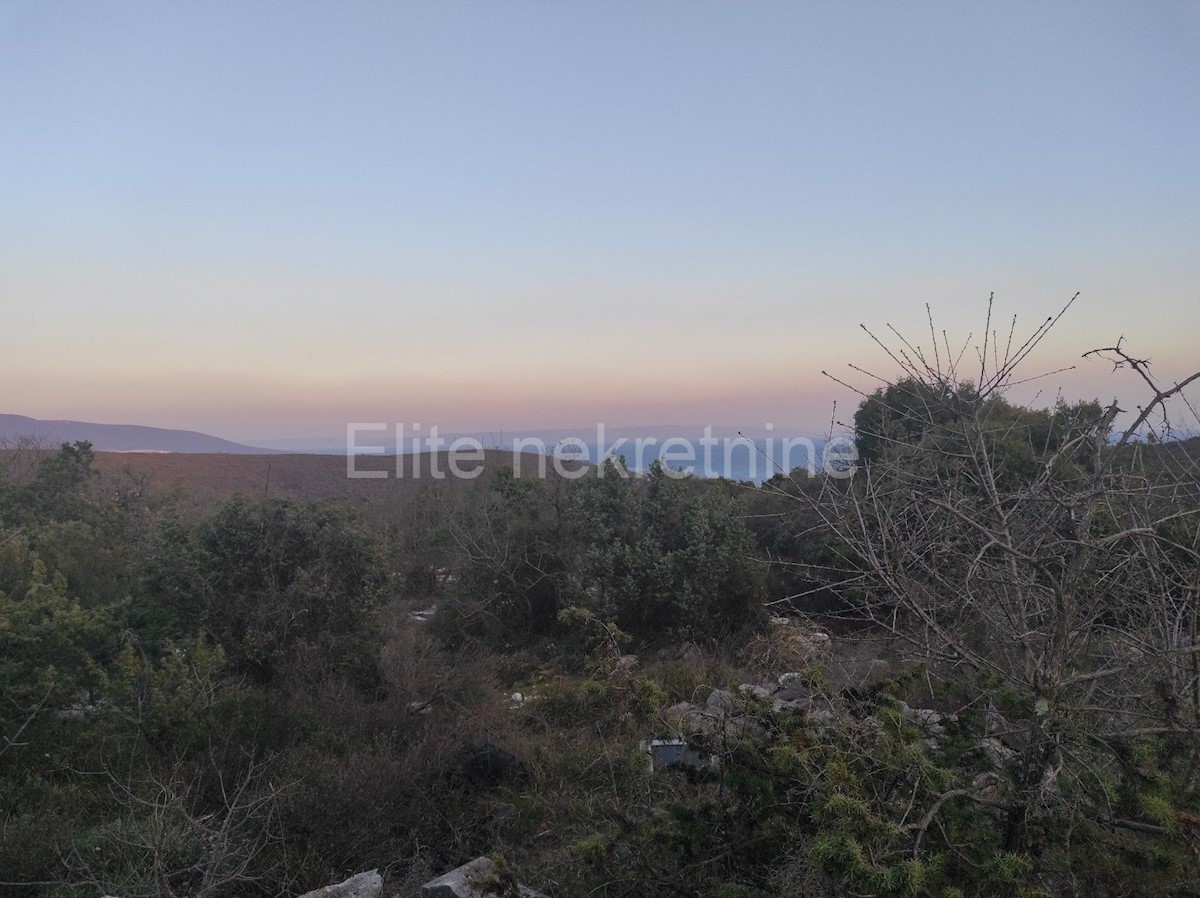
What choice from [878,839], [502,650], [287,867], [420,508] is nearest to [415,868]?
[287,867]

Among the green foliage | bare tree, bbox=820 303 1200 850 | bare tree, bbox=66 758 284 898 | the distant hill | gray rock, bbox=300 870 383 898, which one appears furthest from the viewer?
the distant hill

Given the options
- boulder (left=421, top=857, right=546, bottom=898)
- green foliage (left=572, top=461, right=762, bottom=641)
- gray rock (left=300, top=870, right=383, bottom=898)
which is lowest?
Answer: gray rock (left=300, top=870, right=383, bottom=898)

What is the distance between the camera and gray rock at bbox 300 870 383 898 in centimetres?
411

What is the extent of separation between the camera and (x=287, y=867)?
14.5ft

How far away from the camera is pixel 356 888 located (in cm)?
418

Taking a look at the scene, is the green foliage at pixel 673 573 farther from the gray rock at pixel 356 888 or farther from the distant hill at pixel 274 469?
the distant hill at pixel 274 469

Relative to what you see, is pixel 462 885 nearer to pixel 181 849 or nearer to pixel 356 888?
pixel 356 888

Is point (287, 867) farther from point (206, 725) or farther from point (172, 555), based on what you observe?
point (172, 555)

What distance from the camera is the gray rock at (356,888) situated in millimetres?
4105

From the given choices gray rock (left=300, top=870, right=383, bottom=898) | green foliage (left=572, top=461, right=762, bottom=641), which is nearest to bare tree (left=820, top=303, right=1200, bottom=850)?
gray rock (left=300, top=870, right=383, bottom=898)

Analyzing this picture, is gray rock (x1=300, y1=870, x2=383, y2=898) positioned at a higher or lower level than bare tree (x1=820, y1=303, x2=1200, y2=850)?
lower

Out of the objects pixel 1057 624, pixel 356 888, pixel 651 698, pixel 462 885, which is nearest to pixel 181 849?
pixel 356 888

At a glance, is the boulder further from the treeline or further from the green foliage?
the green foliage

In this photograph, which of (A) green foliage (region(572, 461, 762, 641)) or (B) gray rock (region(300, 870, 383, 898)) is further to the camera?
(A) green foliage (region(572, 461, 762, 641))
